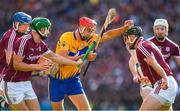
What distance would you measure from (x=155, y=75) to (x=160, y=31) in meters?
1.60

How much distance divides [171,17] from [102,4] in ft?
7.34

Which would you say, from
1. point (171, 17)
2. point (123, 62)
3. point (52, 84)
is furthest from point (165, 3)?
point (52, 84)

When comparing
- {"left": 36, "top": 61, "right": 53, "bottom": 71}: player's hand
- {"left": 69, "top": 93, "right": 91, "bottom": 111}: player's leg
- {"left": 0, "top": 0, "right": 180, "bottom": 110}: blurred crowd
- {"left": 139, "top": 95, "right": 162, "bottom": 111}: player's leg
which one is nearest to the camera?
{"left": 139, "top": 95, "right": 162, "bottom": 111}: player's leg

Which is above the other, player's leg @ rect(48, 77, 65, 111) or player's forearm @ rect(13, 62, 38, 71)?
player's forearm @ rect(13, 62, 38, 71)

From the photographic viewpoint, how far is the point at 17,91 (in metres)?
12.3

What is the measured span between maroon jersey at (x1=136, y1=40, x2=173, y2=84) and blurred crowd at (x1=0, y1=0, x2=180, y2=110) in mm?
7215

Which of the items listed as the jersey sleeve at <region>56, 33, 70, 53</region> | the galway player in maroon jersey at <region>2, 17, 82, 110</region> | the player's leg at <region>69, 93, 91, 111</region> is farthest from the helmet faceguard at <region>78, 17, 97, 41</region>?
the player's leg at <region>69, 93, 91, 111</region>

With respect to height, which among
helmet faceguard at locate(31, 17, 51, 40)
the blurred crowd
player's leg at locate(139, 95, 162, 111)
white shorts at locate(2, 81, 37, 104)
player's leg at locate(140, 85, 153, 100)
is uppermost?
helmet faceguard at locate(31, 17, 51, 40)

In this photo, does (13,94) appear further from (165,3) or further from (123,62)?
(165,3)

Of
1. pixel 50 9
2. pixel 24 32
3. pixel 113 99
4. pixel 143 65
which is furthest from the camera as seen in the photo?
pixel 50 9

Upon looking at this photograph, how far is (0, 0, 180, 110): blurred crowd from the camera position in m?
19.9

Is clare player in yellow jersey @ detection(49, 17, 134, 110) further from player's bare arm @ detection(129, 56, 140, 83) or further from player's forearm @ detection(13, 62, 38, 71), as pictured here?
player's forearm @ detection(13, 62, 38, 71)

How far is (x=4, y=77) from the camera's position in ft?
40.7

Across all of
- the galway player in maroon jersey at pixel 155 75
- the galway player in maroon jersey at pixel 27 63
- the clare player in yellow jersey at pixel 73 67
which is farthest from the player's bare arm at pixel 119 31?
the galway player in maroon jersey at pixel 155 75
